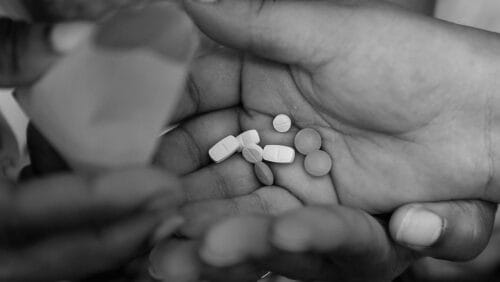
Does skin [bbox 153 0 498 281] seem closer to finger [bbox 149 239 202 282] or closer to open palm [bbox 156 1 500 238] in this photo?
open palm [bbox 156 1 500 238]

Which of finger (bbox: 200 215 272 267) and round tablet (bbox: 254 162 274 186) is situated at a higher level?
finger (bbox: 200 215 272 267)

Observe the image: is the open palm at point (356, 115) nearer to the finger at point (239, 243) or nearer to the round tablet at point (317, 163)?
the round tablet at point (317, 163)

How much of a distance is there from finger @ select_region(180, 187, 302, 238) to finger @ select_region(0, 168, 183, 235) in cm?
22

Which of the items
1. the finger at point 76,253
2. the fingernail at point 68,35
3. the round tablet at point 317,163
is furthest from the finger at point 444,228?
the fingernail at point 68,35

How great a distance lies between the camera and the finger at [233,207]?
844 mm

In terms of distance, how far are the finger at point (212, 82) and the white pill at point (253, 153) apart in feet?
0.35

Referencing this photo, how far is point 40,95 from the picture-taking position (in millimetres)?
672

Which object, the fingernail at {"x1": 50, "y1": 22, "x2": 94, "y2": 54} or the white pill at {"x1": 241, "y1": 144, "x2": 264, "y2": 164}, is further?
the white pill at {"x1": 241, "y1": 144, "x2": 264, "y2": 164}

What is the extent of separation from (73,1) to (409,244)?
0.89 metres

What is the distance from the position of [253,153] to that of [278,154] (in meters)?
0.04

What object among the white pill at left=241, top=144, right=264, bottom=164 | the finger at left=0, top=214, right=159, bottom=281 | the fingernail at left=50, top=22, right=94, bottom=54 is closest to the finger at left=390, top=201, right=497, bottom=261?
the white pill at left=241, top=144, right=264, bottom=164

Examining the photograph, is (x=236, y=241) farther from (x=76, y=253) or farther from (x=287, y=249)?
(x=76, y=253)

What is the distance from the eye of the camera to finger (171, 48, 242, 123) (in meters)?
1.01

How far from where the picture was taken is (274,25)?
3.00 feet
